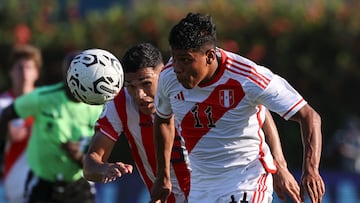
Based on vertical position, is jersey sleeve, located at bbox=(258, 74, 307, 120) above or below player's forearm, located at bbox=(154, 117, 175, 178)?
above

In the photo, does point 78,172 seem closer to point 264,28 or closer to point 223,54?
point 223,54

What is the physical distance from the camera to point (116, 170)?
7.49m

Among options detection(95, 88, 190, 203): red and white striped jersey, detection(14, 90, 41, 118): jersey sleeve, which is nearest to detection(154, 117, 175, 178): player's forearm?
detection(95, 88, 190, 203): red and white striped jersey

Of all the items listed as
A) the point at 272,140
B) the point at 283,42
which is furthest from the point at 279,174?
the point at 283,42

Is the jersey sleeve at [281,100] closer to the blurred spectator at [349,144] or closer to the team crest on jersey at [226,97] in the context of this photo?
the team crest on jersey at [226,97]

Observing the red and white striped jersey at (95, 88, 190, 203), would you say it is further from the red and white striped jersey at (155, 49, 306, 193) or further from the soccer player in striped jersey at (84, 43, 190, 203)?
the red and white striped jersey at (155, 49, 306, 193)

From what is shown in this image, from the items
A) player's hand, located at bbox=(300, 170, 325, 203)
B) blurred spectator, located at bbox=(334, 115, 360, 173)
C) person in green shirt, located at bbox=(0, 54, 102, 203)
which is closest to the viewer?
player's hand, located at bbox=(300, 170, 325, 203)

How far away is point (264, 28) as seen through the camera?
17375 millimetres

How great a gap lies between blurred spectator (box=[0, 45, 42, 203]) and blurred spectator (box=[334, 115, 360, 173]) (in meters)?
6.44

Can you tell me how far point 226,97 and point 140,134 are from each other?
1148mm

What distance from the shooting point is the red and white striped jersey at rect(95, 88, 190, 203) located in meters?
8.25

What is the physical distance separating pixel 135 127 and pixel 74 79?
1.97ft

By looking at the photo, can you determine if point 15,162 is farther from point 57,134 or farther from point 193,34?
point 193,34

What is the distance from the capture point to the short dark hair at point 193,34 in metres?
7.18
